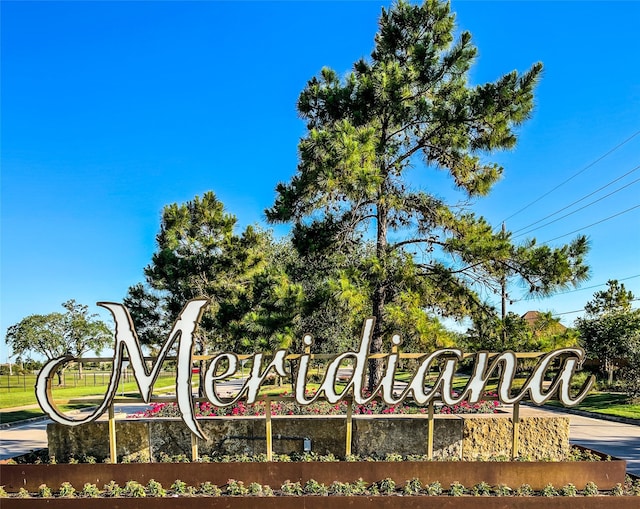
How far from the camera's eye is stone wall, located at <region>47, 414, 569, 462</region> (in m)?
8.90

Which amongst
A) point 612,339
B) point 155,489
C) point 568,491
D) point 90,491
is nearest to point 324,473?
point 155,489

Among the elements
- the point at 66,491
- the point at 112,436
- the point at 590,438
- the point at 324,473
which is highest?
the point at 112,436

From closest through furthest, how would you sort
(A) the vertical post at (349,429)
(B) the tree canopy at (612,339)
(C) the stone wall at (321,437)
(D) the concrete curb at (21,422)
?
1. (A) the vertical post at (349,429)
2. (C) the stone wall at (321,437)
3. (D) the concrete curb at (21,422)
4. (B) the tree canopy at (612,339)

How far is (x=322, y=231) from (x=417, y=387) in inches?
282

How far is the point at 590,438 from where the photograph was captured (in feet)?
47.3

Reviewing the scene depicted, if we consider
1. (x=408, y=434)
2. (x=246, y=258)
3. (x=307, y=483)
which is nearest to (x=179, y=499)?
(x=307, y=483)

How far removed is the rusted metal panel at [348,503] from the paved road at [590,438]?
3.48 m

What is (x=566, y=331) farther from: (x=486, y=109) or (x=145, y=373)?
(x=145, y=373)

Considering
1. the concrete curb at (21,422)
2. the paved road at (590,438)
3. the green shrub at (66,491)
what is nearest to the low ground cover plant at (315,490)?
the green shrub at (66,491)

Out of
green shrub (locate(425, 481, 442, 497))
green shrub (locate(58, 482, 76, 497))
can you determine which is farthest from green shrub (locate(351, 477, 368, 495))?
green shrub (locate(58, 482, 76, 497))

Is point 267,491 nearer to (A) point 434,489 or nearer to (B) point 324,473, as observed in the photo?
(B) point 324,473

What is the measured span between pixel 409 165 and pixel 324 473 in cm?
968

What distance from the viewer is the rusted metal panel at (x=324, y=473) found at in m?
8.02

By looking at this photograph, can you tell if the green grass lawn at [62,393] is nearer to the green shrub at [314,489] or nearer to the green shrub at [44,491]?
the green shrub at [44,491]
